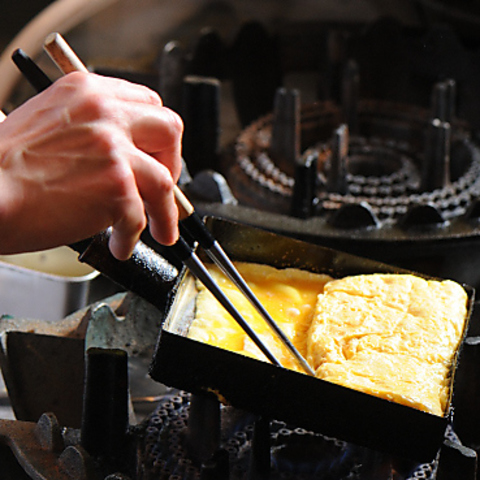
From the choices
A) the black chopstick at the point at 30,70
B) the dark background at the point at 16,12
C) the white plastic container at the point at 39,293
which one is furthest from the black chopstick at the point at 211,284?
the dark background at the point at 16,12

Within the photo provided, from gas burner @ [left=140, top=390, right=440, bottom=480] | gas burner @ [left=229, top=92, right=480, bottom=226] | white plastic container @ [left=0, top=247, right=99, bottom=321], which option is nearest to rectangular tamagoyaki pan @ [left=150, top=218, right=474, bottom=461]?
gas burner @ [left=140, top=390, right=440, bottom=480]

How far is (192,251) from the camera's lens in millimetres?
1251

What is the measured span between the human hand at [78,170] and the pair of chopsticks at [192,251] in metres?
0.14

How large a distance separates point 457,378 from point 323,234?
54 centimetres

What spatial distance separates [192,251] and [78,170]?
0.31 metres

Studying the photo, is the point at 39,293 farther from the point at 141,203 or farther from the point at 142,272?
the point at 141,203

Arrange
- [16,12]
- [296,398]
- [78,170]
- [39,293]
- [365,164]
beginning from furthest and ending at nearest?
[16,12] → [365,164] → [39,293] → [296,398] → [78,170]

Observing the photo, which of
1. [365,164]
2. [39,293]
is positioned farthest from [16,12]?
[39,293]

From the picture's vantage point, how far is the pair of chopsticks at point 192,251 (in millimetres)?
1192

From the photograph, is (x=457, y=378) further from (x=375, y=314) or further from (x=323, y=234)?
(x=323, y=234)

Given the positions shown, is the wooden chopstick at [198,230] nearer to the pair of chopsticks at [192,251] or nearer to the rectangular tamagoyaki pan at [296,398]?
the pair of chopsticks at [192,251]

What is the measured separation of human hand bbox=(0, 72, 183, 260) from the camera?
989 mm

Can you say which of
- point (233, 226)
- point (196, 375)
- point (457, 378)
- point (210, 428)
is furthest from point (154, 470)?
point (457, 378)

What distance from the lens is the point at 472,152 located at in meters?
2.48
